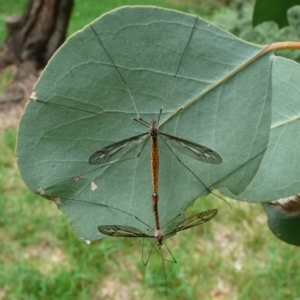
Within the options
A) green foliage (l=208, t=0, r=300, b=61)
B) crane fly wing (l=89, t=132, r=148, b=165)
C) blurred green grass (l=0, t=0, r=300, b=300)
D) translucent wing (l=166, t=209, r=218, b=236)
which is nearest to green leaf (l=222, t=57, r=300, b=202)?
translucent wing (l=166, t=209, r=218, b=236)

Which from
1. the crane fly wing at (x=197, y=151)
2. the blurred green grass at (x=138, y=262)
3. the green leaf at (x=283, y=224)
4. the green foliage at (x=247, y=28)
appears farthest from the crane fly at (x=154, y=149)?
the green foliage at (x=247, y=28)

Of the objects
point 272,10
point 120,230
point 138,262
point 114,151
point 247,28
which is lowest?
point 138,262

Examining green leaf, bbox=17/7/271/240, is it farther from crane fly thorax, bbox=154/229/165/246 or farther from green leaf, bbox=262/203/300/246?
green leaf, bbox=262/203/300/246

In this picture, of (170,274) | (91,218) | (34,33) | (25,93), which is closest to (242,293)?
(170,274)

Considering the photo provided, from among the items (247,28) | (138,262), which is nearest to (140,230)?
(138,262)

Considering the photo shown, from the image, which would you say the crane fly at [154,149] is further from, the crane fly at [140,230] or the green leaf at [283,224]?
the green leaf at [283,224]

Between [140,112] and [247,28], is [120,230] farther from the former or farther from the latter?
[247,28]
